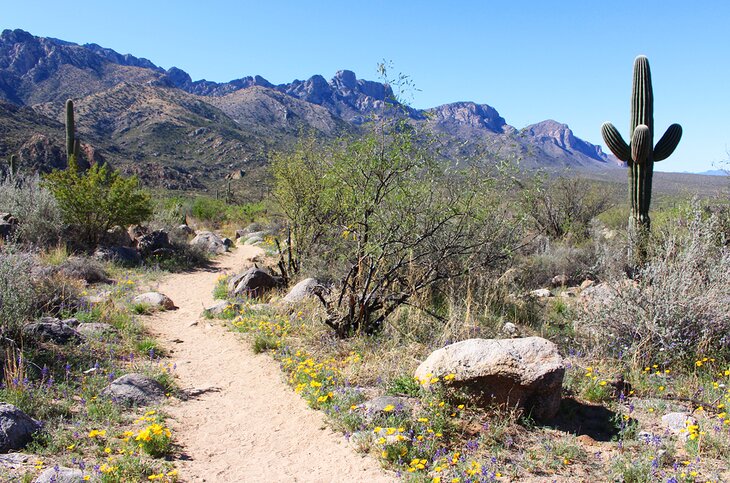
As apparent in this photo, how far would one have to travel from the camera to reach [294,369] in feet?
18.3

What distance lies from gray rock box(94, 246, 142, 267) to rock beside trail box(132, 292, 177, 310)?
333cm

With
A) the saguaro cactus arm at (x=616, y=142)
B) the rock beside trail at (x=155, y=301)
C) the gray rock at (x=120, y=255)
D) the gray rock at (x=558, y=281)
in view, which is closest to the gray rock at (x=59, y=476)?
the rock beside trail at (x=155, y=301)

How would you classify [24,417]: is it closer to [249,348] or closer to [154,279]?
[249,348]

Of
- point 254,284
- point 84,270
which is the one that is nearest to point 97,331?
point 254,284

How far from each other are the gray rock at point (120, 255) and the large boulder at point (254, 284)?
A: 13.2 ft

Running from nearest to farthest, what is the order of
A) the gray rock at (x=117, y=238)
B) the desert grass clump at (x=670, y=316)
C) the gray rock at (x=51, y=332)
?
the desert grass clump at (x=670, y=316) → the gray rock at (x=51, y=332) → the gray rock at (x=117, y=238)

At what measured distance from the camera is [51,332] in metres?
5.86

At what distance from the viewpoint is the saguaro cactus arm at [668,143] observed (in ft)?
34.8

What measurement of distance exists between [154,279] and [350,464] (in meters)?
8.63

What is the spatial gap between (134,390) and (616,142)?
1024cm

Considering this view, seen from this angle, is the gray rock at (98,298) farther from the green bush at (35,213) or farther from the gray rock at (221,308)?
the green bush at (35,213)

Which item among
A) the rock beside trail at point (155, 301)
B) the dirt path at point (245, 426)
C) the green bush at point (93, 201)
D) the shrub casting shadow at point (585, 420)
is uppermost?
the green bush at point (93, 201)

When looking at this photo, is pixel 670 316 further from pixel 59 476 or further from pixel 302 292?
pixel 59 476

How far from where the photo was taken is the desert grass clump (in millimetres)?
5211
